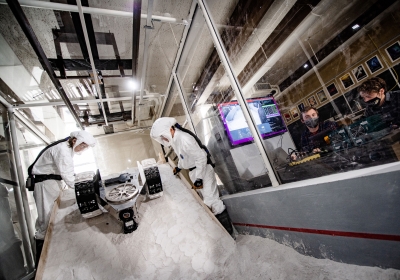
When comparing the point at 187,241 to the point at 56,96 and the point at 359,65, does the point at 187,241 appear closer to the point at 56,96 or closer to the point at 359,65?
the point at 359,65

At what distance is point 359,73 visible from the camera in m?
1.63

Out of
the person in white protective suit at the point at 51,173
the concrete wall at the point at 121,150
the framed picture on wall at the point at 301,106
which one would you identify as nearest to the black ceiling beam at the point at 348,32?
the framed picture on wall at the point at 301,106

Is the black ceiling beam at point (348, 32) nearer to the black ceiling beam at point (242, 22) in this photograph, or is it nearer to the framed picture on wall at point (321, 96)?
the framed picture on wall at point (321, 96)

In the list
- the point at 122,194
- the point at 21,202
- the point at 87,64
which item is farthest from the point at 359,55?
the point at 21,202

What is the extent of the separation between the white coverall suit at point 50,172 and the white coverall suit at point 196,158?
1.34 m

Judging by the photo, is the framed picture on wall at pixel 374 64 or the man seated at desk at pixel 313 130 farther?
the man seated at desk at pixel 313 130

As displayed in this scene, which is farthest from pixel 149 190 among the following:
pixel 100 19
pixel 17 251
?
pixel 100 19

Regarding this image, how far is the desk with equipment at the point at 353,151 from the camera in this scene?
1.29 meters

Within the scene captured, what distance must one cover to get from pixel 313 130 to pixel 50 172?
13.4 ft

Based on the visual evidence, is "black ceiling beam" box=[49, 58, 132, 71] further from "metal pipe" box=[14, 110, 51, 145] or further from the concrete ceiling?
"metal pipe" box=[14, 110, 51, 145]

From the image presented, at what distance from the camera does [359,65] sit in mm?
1620

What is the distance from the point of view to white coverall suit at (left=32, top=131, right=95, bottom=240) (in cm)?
263

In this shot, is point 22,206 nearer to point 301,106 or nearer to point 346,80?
point 301,106

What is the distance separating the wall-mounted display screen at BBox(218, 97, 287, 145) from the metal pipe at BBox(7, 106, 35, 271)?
339 cm
